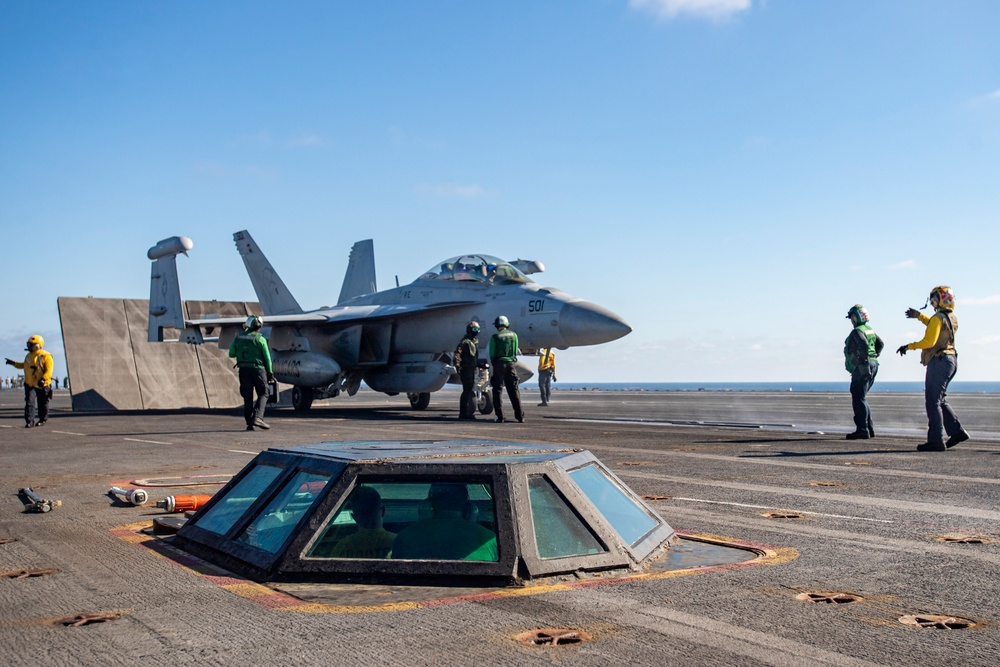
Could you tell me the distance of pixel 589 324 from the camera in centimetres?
2159

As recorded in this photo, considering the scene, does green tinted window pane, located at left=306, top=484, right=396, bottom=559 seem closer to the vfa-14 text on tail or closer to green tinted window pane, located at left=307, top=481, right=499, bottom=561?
green tinted window pane, located at left=307, top=481, right=499, bottom=561

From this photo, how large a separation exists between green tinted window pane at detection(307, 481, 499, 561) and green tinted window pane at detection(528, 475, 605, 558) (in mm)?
233

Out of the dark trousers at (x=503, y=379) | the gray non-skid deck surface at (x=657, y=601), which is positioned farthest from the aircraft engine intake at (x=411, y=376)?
the gray non-skid deck surface at (x=657, y=601)

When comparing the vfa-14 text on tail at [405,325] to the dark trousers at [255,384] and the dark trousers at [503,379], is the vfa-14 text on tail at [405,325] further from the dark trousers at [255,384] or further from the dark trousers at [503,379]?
the dark trousers at [255,384]

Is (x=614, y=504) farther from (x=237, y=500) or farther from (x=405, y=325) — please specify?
(x=405, y=325)

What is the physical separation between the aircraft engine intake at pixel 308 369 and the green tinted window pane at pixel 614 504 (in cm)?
2009

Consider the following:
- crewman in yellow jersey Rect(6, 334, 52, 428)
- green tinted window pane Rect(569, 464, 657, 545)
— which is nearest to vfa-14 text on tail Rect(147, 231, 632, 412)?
crewman in yellow jersey Rect(6, 334, 52, 428)

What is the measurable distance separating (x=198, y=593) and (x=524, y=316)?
18260 mm

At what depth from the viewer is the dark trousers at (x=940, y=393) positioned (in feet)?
42.5

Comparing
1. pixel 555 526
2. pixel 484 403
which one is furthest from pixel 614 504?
pixel 484 403

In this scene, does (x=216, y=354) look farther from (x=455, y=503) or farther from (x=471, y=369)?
(x=455, y=503)

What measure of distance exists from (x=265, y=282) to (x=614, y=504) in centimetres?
2773

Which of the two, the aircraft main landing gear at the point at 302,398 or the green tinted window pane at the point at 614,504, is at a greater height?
the aircraft main landing gear at the point at 302,398

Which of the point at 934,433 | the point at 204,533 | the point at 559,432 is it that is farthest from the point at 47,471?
the point at 934,433
